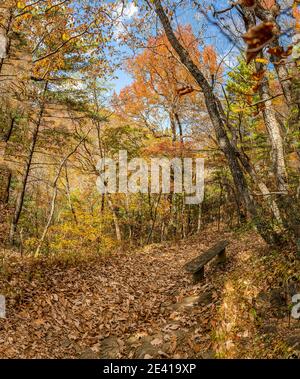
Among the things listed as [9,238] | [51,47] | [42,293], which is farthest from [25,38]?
[42,293]

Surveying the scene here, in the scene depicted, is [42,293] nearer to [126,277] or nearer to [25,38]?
[126,277]

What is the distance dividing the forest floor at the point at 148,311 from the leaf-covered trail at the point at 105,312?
0.06 ft

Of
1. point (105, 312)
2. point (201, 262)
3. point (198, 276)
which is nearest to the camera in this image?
point (105, 312)

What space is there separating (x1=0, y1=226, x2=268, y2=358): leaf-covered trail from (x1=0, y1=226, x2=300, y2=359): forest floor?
18 millimetres

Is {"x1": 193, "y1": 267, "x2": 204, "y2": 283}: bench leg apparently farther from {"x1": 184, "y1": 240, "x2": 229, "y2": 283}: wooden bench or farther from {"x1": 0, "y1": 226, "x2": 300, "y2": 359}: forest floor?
{"x1": 0, "y1": 226, "x2": 300, "y2": 359}: forest floor

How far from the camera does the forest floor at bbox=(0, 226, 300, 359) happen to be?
470 cm

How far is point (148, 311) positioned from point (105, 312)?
89cm

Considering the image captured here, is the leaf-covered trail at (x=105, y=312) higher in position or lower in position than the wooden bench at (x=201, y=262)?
lower

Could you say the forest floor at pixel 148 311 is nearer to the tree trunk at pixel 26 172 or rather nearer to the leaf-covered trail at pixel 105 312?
the leaf-covered trail at pixel 105 312

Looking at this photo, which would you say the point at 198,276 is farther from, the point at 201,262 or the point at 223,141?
the point at 223,141

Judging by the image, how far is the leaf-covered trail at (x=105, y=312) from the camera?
17.0 feet

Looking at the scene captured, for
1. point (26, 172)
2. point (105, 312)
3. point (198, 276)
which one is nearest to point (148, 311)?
point (105, 312)

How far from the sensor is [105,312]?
6656 millimetres

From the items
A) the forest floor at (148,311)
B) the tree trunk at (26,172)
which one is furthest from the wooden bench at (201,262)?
the tree trunk at (26,172)
